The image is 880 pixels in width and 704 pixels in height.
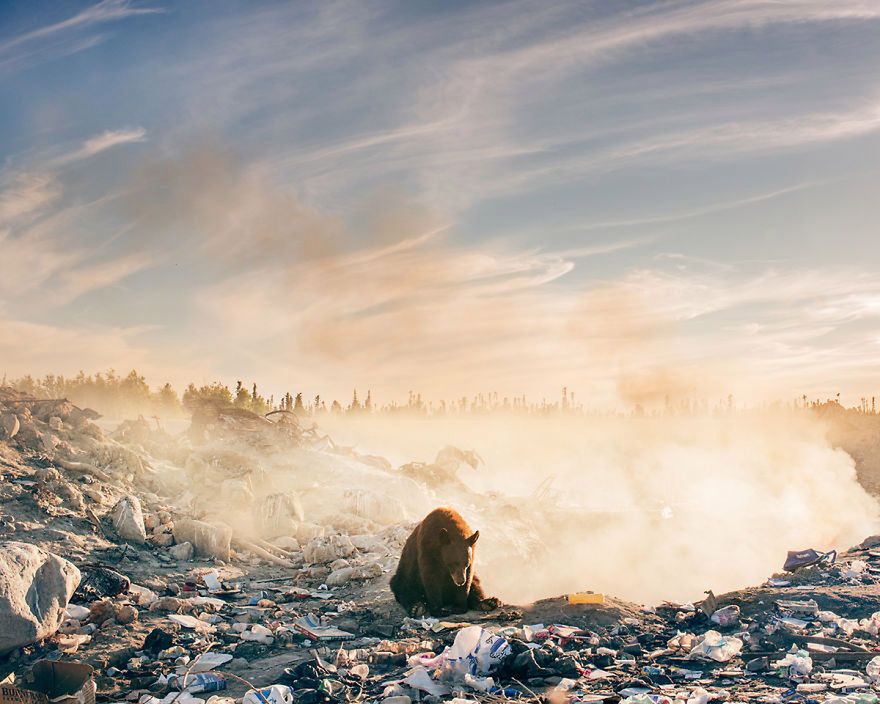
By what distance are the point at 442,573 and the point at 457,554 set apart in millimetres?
447

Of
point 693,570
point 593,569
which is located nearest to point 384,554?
point 593,569

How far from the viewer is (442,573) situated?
9.73 meters

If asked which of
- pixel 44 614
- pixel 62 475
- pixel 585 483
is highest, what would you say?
pixel 62 475

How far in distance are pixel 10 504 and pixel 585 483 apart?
32.0m

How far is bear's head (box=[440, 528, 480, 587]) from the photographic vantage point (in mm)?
9492

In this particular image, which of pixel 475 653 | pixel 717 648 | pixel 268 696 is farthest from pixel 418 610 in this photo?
pixel 717 648

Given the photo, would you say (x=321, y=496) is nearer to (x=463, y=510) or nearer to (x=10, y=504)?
(x=463, y=510)

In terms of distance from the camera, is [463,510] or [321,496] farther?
[463,510]

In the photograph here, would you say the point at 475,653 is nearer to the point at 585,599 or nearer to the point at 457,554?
the point at 457,554

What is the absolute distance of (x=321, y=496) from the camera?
17.6m

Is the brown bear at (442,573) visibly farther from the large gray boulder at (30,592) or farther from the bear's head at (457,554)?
the large gray boulder at (30,592)

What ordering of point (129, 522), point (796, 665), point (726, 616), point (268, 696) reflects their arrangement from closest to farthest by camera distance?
point (268, 696) → point (796, 665) → point (726, 616) → point (129, 522)

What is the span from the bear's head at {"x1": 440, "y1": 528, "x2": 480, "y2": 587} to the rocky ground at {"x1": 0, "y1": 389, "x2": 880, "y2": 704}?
584 millimetres

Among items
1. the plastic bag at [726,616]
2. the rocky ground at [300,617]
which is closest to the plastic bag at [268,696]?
the rocky ground at [300,617]
